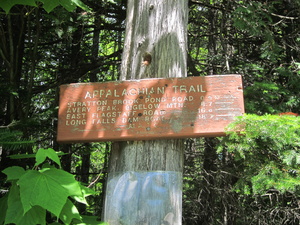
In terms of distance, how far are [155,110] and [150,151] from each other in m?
0.28

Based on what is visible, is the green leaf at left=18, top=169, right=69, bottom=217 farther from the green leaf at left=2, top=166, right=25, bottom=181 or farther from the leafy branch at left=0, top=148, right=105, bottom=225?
the green leaf at left=2, top=166, right=25, bottom=181

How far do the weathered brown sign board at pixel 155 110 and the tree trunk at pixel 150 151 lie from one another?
4.0 inches

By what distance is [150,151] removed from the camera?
7.06 ft

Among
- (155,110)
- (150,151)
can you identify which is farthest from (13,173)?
(155,110)

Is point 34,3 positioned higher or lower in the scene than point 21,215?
higher

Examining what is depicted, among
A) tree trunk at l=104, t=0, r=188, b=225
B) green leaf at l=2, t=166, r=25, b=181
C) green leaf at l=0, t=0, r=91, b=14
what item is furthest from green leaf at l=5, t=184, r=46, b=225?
green leaf at l=0, t=0, r=91, b=14

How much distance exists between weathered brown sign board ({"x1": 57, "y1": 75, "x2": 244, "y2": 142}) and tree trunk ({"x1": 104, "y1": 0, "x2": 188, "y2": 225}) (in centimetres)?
10

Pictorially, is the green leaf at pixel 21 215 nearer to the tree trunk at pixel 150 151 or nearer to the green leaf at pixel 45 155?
the green leaf at pixel 45 155

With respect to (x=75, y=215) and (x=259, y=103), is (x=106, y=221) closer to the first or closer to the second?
(x=75, y=215)

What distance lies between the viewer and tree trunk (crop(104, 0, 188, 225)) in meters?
2.05

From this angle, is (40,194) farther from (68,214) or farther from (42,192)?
(68,214)

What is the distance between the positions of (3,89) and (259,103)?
2.79 m

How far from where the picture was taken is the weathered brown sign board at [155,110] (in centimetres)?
216

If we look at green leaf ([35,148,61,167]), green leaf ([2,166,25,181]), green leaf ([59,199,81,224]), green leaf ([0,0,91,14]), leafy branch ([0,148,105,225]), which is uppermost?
green leaf ([0,0,91,14])
